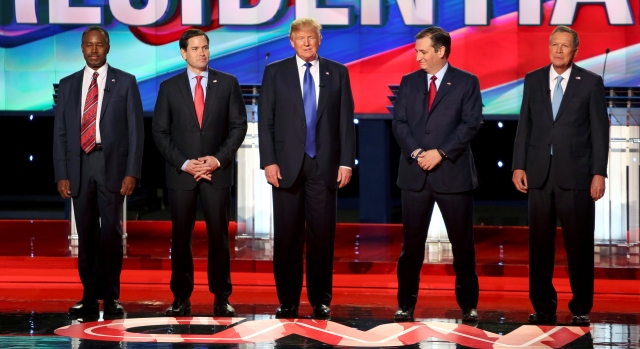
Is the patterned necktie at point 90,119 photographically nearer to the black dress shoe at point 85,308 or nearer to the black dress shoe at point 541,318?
the black dress shoe at point 85,308

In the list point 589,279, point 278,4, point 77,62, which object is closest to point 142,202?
point 77,62

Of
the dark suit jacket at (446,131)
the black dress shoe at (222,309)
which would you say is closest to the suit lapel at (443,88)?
the dark suit jacket at (446,131)

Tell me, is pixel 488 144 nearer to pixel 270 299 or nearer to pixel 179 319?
pixel 270 299

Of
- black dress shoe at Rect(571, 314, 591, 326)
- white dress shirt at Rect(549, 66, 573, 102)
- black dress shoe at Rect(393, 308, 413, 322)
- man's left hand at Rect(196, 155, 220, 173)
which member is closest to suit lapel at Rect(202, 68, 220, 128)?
man's left hand at Rect(196, 155, 220, 173)

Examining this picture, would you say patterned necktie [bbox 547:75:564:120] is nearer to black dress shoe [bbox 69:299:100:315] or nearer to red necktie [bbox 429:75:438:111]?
red necktie [bbox 429:75:438:111]

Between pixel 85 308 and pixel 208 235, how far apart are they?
76cm

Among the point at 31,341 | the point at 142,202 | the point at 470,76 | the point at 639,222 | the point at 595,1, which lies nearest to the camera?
the point at 31,341

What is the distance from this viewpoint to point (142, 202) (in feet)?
33.8

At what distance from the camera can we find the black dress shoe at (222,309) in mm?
4844

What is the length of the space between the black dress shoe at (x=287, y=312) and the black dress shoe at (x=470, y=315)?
34.2 inches

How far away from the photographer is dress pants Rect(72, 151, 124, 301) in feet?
15.9

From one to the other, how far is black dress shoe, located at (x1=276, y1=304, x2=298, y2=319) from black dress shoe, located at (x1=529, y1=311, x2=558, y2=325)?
1.21m

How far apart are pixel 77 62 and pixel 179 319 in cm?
432

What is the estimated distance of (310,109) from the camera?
4.75 meters
